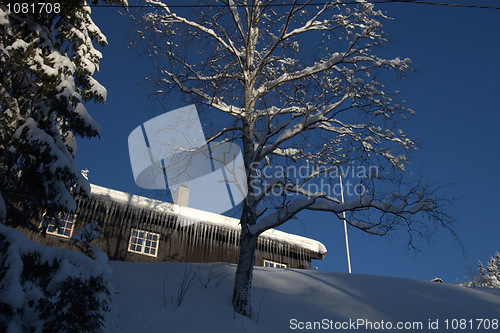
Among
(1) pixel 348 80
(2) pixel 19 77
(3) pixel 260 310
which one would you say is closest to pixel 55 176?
(2) pixel 19 77

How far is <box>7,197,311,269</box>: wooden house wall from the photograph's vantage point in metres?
13.9

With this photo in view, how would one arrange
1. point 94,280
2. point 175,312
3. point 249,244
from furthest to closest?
1. point 249,244
2. point 175,312
3. point 94,280

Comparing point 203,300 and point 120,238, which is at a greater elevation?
point 120,238

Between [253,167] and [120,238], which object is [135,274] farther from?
[120,238]

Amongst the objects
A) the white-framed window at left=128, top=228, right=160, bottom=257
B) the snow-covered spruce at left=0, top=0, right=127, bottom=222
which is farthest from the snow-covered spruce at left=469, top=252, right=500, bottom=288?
the snow-covered spruce at left=0, top=0, right=127, bottom=222

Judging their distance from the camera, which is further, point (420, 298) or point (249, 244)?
point (420, 298)

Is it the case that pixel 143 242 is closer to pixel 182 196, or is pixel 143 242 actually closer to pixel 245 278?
pixel 182 196

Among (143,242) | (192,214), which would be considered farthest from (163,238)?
(192,214)

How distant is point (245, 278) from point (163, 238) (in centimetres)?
941

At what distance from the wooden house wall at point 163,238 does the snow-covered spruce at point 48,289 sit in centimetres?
977

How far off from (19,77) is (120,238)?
9.41m

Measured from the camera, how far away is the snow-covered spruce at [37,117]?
5598mm

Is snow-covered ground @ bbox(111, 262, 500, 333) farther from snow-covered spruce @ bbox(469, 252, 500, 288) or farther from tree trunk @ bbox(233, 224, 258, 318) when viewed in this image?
snow-covered spruce @ bbox(469, 252, 500, 288)

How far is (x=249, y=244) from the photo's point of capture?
22.0 feet
